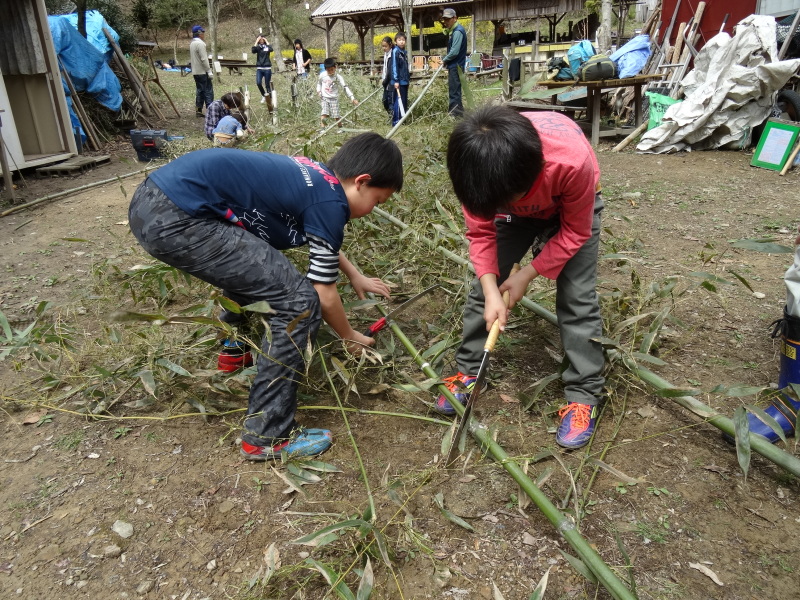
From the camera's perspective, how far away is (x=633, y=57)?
9328 mm

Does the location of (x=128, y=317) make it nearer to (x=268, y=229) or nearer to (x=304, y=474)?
(x=268, y=229)

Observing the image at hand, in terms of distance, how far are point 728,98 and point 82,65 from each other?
794 cm

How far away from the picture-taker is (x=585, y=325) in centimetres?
197

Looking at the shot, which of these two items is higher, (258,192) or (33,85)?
(33,85)

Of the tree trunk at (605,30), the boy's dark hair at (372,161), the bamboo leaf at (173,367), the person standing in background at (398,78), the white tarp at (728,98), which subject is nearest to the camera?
the boy's dark hair at (372,161)

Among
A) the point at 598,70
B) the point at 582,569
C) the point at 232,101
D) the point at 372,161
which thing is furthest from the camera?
the point at 598,70

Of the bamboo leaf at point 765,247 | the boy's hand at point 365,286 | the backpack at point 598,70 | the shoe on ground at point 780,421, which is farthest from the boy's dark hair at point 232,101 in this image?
the shoe on ground at point 780,421

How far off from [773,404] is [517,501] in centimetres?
93

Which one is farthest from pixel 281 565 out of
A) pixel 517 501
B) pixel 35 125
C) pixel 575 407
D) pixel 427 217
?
pixel 35 125

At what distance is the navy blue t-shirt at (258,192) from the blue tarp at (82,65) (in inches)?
269

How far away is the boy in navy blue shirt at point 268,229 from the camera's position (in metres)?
Answer: 1.76

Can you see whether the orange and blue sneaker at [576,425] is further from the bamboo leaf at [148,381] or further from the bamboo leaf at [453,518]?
the bamboo leaf at [148,381]

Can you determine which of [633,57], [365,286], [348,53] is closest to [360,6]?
[348,53]

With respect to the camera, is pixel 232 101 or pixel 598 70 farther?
pixel 598 70
